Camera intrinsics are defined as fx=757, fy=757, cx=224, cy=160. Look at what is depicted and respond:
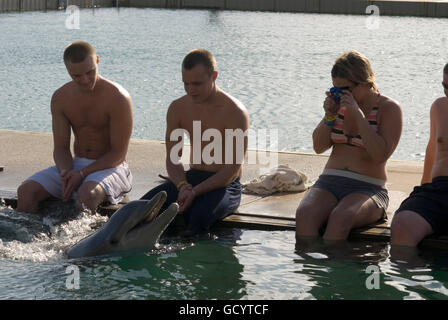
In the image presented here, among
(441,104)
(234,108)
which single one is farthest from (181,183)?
(441,104)

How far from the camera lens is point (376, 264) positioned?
4.90m

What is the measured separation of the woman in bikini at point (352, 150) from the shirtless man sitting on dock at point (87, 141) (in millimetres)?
1608

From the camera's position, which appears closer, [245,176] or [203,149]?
[203,149]

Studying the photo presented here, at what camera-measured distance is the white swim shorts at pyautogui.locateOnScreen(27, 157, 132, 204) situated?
235 inches

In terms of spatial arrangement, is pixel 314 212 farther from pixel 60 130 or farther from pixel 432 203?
pixel 60 130

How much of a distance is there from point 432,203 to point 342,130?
33.1 inches

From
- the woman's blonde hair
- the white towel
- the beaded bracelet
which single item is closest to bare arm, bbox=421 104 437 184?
the woman's blonde hair

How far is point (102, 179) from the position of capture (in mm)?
5934

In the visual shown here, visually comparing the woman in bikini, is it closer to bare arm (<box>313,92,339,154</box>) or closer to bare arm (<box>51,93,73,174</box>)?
bare arm (<box>313,92,339,154</box>)

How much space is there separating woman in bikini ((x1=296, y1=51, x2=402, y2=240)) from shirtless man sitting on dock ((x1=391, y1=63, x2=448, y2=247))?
284mm

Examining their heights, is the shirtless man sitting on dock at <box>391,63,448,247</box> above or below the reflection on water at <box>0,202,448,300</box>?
above

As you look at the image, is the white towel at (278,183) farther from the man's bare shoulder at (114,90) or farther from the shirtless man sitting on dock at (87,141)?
the man's bare shoulder at (114,90)

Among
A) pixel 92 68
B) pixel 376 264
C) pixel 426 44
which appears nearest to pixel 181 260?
pixel 376 264

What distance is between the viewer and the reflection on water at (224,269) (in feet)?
15.0
